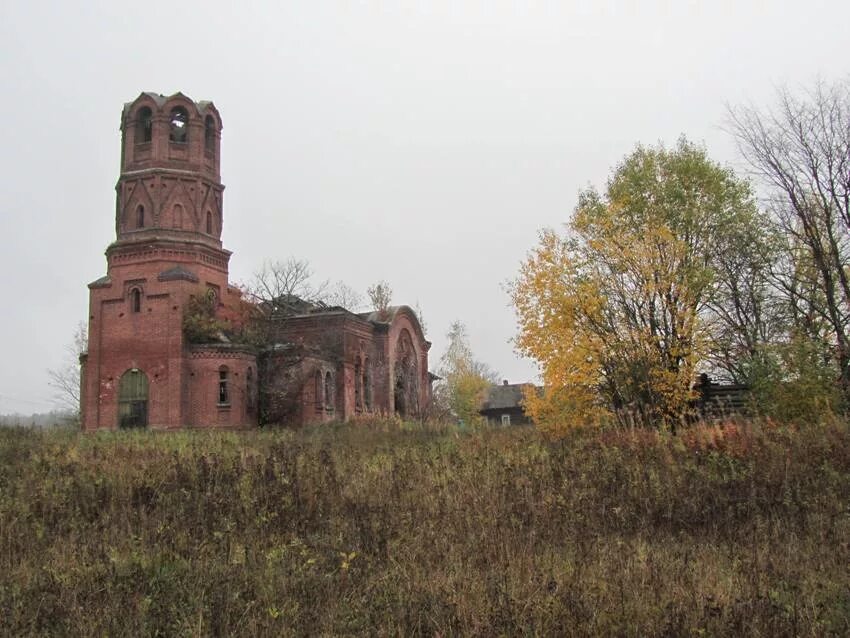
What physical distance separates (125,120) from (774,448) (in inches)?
1318

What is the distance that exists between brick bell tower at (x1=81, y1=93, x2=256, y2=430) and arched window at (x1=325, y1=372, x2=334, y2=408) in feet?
12.1

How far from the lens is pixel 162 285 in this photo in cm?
3262

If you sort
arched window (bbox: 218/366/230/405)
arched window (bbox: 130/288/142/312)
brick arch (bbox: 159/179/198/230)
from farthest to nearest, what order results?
brick arch (bbox: 159/179/198/230) < arched window (bbox: 130/288/142/312) < arched window (bbox: 218/366/230/405)

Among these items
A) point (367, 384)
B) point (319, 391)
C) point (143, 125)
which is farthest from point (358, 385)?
point (143, 125)

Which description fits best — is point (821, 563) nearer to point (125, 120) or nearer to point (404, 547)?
point (404, 547)

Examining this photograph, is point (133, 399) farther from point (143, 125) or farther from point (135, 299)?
point (143, 125)

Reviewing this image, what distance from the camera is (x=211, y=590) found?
217 inches

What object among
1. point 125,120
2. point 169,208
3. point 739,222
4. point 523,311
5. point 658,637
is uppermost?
point 125,120

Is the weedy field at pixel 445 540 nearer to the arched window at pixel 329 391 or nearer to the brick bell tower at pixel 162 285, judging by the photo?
the brick bell tower at pixel 162 285

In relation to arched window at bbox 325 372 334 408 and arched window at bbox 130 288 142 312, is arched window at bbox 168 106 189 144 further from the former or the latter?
arched window at bbox 325 372 334 408

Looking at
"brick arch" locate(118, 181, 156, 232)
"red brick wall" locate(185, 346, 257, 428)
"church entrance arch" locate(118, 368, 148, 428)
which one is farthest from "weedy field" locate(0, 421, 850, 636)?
"brick arch" locate(118, 181, 156, 232)

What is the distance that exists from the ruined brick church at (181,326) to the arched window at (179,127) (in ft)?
0.16


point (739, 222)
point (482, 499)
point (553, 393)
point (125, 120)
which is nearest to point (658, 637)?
point (482, 499)

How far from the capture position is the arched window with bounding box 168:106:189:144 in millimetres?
35125
